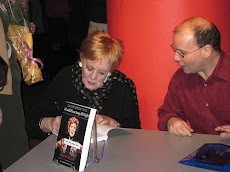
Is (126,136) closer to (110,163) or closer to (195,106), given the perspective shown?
(110,163)

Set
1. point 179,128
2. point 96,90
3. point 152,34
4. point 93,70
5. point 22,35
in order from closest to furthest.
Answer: point 179,128
point 93,70
point 96,90
point 152,34
point 22,35

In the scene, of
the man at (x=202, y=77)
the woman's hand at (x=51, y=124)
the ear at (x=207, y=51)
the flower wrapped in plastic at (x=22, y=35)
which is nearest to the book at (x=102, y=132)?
the woman's hand at (x=51, y=124)

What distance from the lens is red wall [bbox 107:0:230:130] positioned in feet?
8.72

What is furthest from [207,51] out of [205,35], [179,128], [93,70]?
[93,70]

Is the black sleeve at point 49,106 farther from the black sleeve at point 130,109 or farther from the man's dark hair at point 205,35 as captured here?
the man's dark hair at point 205,35

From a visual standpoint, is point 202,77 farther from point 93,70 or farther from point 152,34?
point 93,70

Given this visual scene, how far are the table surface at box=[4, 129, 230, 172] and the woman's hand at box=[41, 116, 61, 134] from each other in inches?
2.3

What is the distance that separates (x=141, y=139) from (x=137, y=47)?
892 mm

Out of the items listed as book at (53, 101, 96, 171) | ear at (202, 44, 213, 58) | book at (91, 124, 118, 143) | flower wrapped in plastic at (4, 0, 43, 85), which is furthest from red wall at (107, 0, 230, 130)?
book at (53, 101, 96, 171)

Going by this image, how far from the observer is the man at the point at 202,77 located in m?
2.34

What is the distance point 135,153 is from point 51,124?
62cm

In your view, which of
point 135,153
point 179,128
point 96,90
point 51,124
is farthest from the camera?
point 96,90

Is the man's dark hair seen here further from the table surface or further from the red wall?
the table surface

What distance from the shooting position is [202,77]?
8.04 ft
